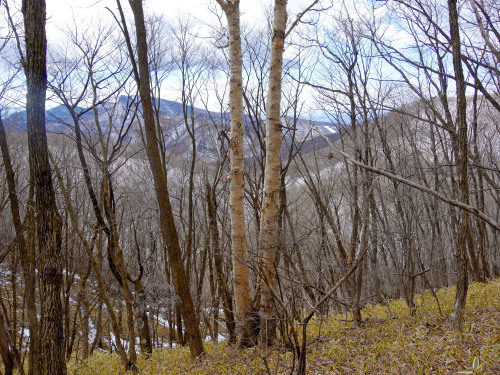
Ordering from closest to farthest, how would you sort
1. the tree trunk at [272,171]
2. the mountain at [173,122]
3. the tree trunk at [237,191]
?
1. the tree trunk at [272,171]
2. the tree trunk at [237,191]
3. the mountain at [173,122]

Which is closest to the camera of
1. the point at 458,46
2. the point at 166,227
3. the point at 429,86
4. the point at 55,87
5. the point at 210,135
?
the point at 458,46

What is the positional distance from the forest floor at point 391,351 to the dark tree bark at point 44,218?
1829 millimetres

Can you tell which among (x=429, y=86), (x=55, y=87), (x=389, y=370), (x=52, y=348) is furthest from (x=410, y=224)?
(x=55, y=87)

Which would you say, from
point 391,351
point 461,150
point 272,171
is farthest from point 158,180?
point 461,150

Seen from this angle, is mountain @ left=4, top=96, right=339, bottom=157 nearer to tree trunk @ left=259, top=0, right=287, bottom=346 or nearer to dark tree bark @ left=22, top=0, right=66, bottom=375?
tree trunk @ left=259, top=0, right=287, bottom=346

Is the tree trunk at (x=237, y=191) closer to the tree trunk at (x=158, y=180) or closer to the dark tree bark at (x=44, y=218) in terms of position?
the tree trunk at (x=158, y=180)

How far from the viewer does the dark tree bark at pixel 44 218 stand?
151 inches

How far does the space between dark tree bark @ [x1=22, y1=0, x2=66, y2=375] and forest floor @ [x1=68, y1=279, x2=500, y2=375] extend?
1.83 metres

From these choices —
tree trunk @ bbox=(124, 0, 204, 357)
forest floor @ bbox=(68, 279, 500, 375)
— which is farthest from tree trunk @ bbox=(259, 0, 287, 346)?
tree trunk @ bbox=(124, 0, 204, 357)

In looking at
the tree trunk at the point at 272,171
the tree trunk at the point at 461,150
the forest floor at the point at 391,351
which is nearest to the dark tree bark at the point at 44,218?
the forest floor at the point at 391,351

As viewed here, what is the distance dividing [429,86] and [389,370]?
21.2 ft

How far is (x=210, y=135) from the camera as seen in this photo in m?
9.51

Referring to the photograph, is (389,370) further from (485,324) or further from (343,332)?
(343,332)

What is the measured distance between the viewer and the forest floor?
123 inches
